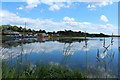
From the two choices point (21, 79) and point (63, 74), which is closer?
point (21, 79)

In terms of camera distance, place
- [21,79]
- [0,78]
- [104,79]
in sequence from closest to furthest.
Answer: [0,78], [21,79], [104,79]

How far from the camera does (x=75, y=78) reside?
3.60m

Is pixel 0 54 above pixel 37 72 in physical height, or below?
above

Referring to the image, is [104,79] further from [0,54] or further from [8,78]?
[0,54]

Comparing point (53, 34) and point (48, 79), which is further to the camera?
point (53, 34)

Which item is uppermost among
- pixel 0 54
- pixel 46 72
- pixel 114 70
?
pixel 0 54

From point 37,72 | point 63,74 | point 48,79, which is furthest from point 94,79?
point 37,72

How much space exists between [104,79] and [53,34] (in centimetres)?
6458

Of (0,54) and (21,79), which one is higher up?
(0,54)

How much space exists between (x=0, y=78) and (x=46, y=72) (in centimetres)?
144

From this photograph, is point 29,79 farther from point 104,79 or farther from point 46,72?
point 104,79

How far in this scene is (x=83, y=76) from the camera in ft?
12.2

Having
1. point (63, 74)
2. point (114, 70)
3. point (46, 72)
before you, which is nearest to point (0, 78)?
point (46, 72)

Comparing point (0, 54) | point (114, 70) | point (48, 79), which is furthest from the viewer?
point (114, 70)
